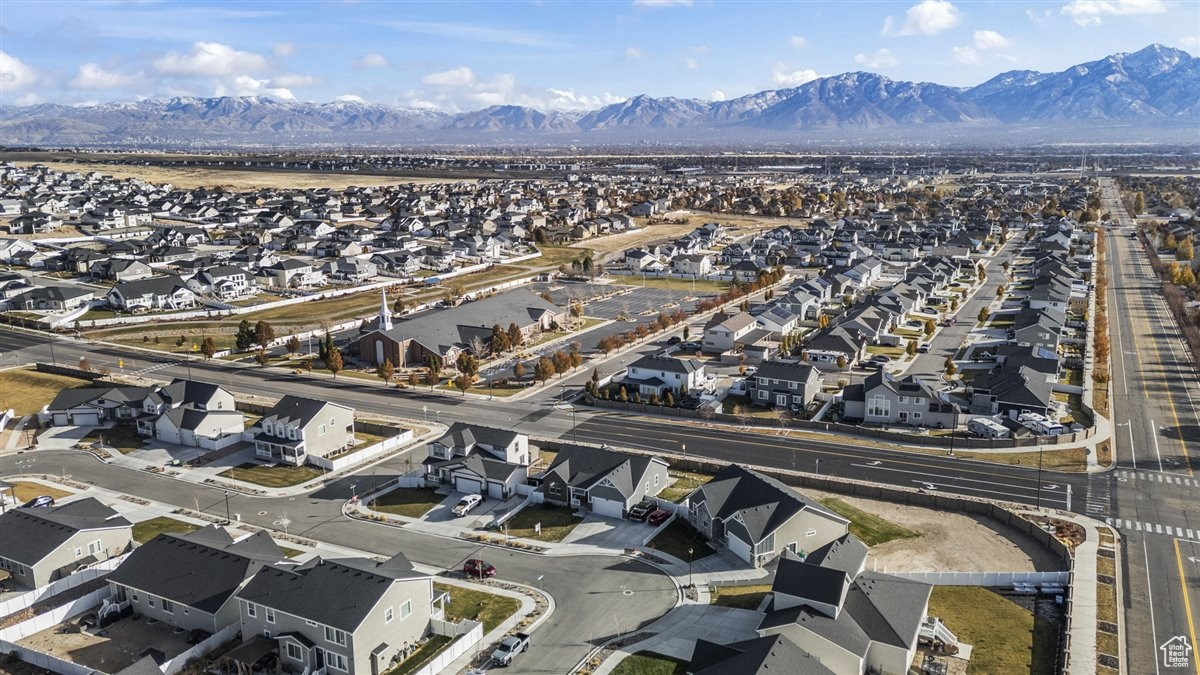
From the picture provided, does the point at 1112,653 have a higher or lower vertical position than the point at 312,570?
lower

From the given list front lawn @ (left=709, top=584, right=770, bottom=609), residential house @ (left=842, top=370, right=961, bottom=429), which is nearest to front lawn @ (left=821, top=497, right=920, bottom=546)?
front lawn @ (left=709, top=584, right=770, bottom=609)

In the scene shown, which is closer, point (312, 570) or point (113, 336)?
point (312, 570)

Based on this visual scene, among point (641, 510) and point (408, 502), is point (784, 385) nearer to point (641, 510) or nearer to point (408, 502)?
point (641, 510)

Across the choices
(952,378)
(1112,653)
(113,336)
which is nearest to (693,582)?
(1112,653)

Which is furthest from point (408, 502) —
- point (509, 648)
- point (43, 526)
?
point (43, 526)

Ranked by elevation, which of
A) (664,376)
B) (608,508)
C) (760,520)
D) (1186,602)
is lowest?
(1186,602)

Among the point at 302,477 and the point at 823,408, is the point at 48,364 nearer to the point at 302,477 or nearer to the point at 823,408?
the point at 302,477

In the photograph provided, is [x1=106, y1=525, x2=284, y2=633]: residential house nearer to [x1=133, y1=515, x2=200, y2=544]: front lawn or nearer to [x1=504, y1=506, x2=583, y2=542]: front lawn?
[x1=133, y1=515, x2=200, y2=544]: front lawn
